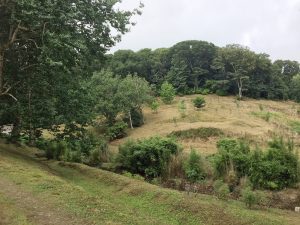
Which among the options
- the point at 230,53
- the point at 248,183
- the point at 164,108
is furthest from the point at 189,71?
the point at 248,183

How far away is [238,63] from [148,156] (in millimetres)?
53730

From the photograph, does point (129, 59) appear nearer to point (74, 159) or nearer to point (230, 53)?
point (230, 53)

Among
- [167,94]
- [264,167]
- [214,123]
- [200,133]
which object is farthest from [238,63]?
[264,167]

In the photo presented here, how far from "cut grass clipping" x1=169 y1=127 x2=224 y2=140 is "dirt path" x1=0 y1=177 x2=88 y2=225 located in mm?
23486

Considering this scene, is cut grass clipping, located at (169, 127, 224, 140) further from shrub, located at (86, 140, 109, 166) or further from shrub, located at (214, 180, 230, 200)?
shrub, located at (214, 180, 230, 200)

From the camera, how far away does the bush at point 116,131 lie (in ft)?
122

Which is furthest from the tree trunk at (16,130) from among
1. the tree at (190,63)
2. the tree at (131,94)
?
the tree at (190,63)

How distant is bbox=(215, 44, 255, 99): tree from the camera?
65769mm

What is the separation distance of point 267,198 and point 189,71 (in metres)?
58.6

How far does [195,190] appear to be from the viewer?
12742 mm

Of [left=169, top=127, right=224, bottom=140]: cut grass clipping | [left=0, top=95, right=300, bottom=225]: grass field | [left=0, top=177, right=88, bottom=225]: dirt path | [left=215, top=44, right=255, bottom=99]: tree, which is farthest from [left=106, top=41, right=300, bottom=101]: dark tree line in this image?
[left=0, top=177, right=88, bottom=225]: dirt path

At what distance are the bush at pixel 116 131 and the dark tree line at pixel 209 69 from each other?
93.8 ft

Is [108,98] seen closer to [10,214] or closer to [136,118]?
[136,118]

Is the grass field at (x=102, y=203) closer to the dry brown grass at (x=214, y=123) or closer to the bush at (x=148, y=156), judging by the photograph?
the bush at (x=148, y=156)
